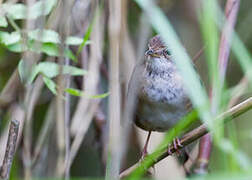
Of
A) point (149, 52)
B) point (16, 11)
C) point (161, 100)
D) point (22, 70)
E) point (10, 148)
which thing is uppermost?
point (16, 11)

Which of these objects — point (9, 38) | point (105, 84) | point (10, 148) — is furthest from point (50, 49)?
point (105, 84)

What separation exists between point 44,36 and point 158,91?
0.96 m

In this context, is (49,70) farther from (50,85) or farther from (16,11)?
(16,11)

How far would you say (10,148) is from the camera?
79.1 inches

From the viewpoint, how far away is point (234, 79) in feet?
16.3

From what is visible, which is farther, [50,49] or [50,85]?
[50,49]

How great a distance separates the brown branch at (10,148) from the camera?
6.49ft

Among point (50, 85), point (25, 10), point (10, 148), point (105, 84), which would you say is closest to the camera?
point (10, 148)

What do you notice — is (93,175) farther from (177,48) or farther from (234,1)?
(177,48)

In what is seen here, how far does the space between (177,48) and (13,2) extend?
0.97 metres

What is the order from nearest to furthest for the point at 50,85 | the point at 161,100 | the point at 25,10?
the point at 50,85 < the point at 25,10 < the point at 161,100

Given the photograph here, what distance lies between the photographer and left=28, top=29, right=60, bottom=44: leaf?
7.08ft

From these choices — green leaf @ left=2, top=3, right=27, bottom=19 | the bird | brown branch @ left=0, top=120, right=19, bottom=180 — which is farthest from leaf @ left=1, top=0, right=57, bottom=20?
the bird

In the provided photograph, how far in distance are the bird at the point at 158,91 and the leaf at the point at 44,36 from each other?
30.5 inches
